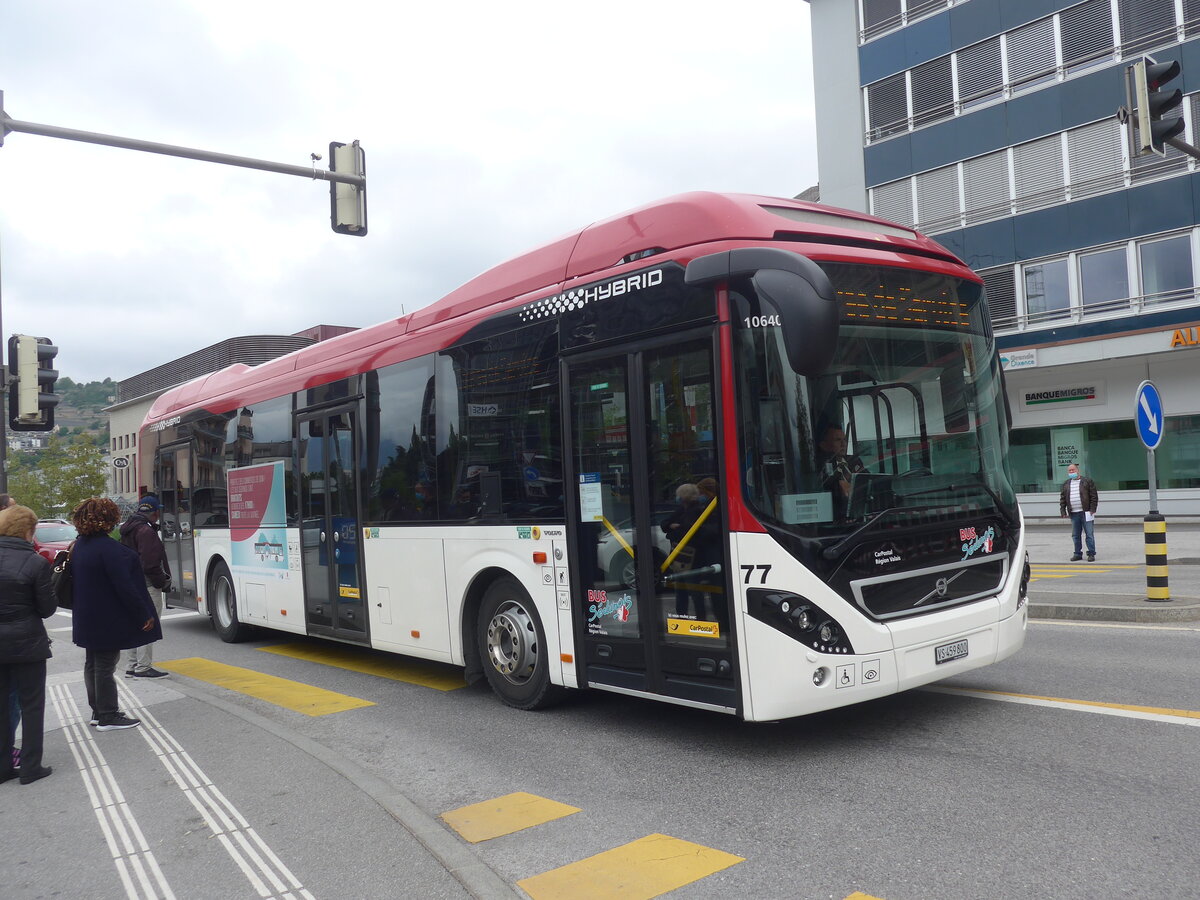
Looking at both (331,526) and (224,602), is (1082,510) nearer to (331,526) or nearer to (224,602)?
(331,526)

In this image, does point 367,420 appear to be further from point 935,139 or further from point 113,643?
point 935,139

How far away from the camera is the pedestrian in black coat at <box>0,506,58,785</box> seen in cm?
623

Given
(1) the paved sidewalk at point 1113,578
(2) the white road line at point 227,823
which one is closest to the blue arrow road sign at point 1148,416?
(1) the paved sidewalk at point 1113,578

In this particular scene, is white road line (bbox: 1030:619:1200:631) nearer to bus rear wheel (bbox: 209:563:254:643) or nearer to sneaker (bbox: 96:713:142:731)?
sneaker (bbox: 96:713:142:731)

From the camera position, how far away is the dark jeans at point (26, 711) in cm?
627

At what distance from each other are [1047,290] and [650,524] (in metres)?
25.2

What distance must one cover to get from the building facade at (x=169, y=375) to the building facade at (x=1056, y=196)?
27935 millimetres

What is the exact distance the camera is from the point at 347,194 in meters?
10.9

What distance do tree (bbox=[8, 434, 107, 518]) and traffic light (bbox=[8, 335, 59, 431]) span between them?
48186mm

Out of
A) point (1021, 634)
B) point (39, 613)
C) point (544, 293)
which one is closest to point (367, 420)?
point (544, 293)

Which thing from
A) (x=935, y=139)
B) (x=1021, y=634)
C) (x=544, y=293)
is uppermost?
(x=935, y=139)

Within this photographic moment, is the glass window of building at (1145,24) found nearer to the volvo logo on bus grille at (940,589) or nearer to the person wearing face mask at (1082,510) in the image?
the person wearing face mask at (1082,510)

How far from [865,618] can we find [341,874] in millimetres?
2975

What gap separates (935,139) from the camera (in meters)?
29.7
